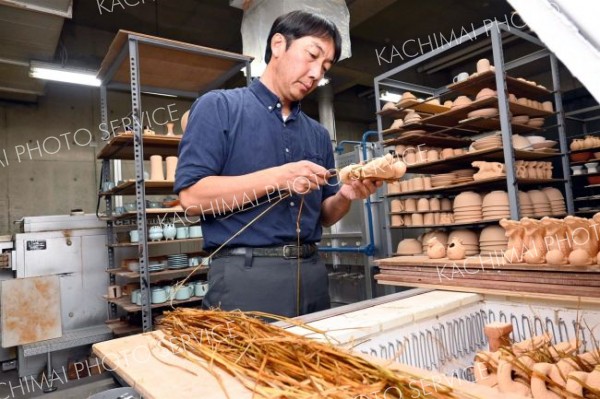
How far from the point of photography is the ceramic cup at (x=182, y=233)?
3.85 m

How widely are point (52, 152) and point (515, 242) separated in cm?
708

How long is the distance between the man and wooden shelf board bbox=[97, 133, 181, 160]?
6.36ft

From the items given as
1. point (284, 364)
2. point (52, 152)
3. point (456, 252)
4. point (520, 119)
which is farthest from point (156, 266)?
point (52, 152)

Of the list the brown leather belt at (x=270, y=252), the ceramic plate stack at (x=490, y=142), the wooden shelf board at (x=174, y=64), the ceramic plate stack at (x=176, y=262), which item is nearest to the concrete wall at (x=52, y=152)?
the wooden shelf board at (x=174, y=64)

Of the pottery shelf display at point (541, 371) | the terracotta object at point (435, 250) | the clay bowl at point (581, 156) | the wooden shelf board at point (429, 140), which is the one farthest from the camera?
the clay bowl at point (581, 156)

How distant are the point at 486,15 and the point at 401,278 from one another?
6488 mm

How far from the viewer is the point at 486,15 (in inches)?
263

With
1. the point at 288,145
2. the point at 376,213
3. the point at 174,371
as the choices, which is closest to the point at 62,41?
the point at 376,213

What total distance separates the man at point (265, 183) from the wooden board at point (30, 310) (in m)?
3.27

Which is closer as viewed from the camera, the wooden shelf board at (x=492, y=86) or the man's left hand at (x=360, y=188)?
the man's left hand at (x=360, y=188)

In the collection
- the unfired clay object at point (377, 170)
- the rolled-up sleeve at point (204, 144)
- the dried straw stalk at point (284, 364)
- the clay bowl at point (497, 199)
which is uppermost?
the rolled-up sleeve at point (204, 144)

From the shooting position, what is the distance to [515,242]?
1.65m

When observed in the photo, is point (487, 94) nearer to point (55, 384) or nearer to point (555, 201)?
point (555, 201)

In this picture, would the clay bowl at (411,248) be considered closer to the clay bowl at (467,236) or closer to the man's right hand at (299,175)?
the clay bowl at (467,236)
